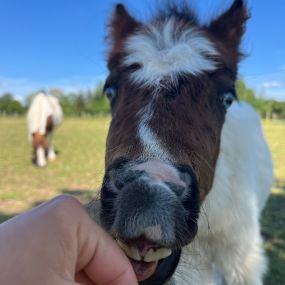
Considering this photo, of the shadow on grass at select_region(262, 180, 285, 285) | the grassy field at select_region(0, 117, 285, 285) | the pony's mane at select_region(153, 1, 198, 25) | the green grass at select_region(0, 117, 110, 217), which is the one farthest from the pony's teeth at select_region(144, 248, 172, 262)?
the green grass at select_region(0, 117, 110, 217)

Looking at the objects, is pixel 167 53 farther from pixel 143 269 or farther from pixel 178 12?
pixel 143 269

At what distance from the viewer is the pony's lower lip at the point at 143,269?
159cm

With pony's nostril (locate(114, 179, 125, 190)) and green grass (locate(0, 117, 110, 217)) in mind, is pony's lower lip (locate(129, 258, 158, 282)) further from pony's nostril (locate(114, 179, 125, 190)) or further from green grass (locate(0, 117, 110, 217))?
green grass (locate(0, 117, 110, 217))

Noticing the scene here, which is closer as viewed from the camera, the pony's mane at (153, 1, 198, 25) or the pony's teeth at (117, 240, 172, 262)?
the pony's teeth at (117, 240, 172, 262)

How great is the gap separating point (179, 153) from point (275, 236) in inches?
171

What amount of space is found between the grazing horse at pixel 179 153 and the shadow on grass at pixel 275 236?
0.72 meters

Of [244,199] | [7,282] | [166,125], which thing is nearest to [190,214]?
[166,125]

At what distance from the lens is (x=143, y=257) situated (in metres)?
1.64

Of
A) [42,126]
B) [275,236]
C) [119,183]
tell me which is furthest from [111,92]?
[42,126]

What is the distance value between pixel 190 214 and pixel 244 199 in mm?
1721

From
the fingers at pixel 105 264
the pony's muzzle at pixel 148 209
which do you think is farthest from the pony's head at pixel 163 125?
the fingers at pixel 105 264

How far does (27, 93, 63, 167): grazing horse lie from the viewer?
1175 cm

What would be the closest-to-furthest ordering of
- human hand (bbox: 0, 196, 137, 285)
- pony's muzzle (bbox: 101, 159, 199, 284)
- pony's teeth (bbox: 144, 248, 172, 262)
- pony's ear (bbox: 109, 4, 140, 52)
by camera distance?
human hand (bbox: 0, 196, 137, 285)
pony's muzzle (bbox: 101, 159, 199, 284)
pony's teeth (bbox: 144, 248, 172, 262)
pony's ear (bbox: 109, 4, 140, 52)

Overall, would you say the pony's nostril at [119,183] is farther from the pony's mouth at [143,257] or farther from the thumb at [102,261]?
the thumb at [102,261]
